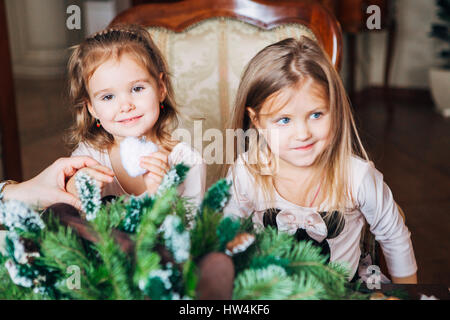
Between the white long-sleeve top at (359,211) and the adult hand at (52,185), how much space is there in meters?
0.23

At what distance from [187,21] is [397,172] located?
1856 mm

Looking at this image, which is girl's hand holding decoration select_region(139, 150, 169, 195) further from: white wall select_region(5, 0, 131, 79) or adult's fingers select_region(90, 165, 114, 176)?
white wall select_region(5, 0, 131, 79)

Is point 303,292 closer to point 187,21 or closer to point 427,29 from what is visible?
point 187,21

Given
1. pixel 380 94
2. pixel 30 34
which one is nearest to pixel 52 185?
pixel 30 34

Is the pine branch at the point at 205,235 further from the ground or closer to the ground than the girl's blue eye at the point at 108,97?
closer to the ground

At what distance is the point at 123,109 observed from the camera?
758mm

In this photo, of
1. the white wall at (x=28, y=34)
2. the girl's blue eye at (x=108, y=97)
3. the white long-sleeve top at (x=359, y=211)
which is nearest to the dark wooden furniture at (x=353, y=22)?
the white wall at (x=28, y=34)

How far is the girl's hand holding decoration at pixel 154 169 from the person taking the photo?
76 cm

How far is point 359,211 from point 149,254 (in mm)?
395

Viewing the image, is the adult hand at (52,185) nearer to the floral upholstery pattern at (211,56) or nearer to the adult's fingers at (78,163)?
the adult's fingers at (78,163)

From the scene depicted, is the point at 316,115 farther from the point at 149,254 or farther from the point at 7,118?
the point at 7,118

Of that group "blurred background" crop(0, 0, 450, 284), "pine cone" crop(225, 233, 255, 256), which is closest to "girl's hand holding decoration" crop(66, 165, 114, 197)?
"blurred background" crop(0, 0, 450, 284)

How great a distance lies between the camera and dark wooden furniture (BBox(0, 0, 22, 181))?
1886 millimetres

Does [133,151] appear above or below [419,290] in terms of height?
above
